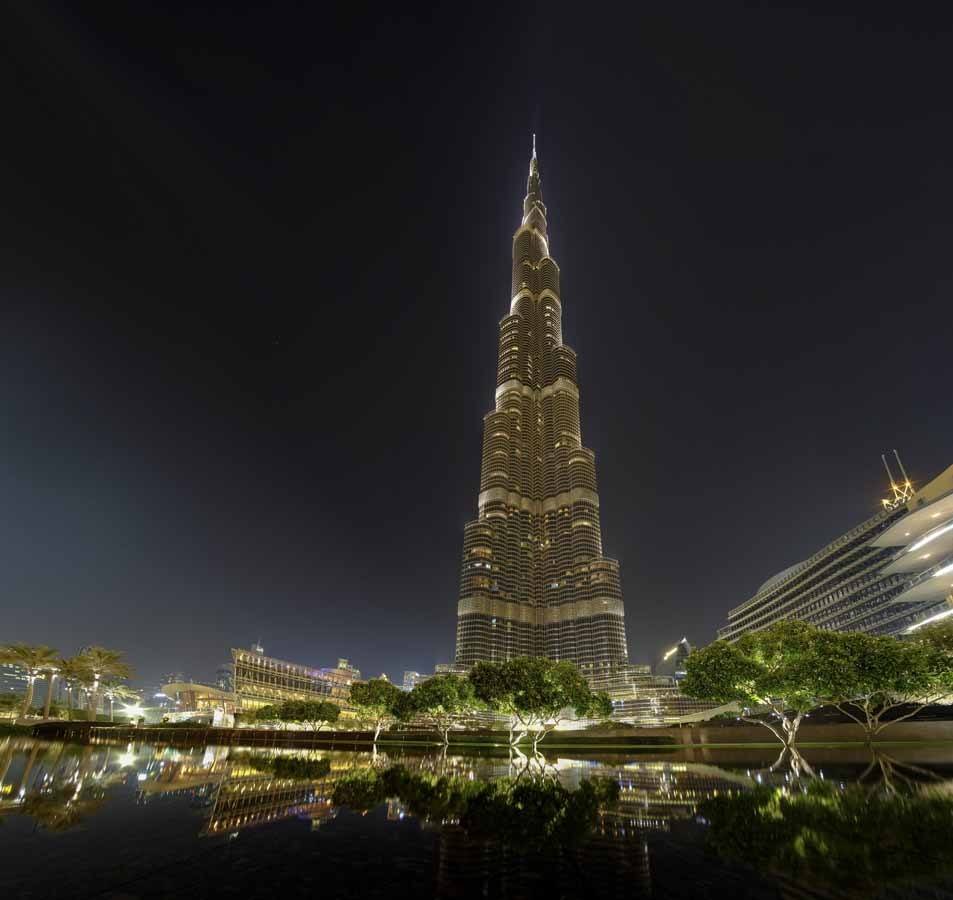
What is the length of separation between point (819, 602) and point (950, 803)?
7065 inches

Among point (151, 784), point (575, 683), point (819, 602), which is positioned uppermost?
point (819, 602)

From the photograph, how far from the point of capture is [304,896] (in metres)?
10.6

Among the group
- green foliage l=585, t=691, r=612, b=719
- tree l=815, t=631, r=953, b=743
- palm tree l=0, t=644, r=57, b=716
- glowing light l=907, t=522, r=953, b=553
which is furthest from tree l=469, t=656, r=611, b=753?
palm tree l=0, t=644, r=57, b=716

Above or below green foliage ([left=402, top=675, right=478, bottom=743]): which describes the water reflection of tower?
below

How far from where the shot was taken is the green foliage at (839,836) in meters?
12.7

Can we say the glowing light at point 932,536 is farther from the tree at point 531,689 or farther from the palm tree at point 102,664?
the palm tree at point 102,664

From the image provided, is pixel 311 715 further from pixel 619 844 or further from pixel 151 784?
pixel 619 844

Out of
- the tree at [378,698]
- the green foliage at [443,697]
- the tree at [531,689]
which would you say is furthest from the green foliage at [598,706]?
the tree at [378,698]

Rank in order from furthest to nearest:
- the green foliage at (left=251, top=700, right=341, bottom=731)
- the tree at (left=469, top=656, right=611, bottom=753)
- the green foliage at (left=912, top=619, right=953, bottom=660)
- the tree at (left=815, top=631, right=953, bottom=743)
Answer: the green foliage at (left=251, top=700, right=341, bottom=731) → the tree at (left=469, top=656, right=611, bottom=753) → the green foliage at (left=912, top=619, right=953, bottom=660) → the tree at (left=815, top=631, right=953, bottom=743)

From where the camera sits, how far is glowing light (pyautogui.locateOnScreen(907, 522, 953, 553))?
9343 centimetres

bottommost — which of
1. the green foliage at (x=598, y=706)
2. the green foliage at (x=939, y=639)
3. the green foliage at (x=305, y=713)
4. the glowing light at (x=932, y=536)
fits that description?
the green foliage at (x=305, y=713)

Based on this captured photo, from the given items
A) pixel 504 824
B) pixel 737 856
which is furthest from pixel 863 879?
pixel 504 824

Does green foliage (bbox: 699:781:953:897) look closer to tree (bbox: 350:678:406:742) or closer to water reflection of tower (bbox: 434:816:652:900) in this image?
water reflection of tower (bbox: 434:816:652:900)

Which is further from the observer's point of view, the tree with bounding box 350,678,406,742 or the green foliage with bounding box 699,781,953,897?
the tree with bounding box 350,678,406,742
